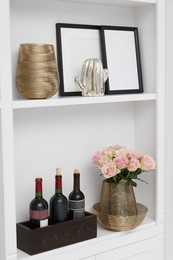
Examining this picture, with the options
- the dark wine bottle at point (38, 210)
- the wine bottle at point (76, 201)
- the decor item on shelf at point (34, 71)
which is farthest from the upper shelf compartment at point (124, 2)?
the dark wine bottle at point (38, 210)

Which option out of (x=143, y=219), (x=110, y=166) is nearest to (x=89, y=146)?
(x=110, y=166)

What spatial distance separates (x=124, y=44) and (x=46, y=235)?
103 centimetres

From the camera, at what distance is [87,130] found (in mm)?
2506

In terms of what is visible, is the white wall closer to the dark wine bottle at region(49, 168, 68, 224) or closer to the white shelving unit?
the white shelving unit

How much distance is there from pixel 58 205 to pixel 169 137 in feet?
2.30

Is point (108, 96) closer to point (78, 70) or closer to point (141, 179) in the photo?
point (78, 70)

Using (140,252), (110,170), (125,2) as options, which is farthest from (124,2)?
(140,252)

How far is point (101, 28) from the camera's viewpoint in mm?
2410

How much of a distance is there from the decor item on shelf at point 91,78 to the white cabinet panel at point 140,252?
2.45 feet

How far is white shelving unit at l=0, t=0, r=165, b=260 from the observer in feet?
7.22

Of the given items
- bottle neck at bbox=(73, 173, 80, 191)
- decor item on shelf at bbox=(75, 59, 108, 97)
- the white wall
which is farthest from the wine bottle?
the white wall

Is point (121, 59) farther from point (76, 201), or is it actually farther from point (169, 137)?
point (76, 201)

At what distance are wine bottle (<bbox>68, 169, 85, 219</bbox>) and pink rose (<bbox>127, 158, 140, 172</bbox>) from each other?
24 centimetres

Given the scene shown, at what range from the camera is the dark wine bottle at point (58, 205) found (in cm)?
218
